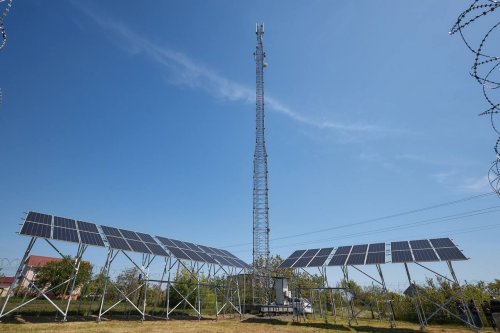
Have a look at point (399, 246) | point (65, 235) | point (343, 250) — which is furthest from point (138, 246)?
point (399, 246)

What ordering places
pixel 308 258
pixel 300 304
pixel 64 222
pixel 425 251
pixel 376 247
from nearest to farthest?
pixel 64 222, pixel 425 251, pixel 376 247, pixel 300 304, pixel 308 258

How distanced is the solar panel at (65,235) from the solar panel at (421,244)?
75.2 ft

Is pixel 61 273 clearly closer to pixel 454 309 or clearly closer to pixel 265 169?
pixel 265 169

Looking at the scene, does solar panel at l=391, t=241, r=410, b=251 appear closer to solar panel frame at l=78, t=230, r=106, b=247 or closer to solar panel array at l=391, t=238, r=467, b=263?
solar panel array at l=391, t=238, r=467, b=263

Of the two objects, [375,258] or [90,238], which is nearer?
[90,238]

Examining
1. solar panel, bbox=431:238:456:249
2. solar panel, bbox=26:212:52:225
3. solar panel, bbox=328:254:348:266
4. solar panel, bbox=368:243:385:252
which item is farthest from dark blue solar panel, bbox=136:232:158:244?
solar panel, bbox=431:238:456:249

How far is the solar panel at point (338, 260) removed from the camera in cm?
2106

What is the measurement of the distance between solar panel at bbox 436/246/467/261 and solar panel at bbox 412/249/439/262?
1.25 feet

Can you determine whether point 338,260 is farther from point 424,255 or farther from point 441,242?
point 441,242

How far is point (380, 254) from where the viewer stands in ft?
66.0

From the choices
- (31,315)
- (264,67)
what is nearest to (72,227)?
(31,315)

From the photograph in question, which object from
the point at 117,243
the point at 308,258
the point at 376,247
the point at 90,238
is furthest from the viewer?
the point at 308,258

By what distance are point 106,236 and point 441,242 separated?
78.2 feet

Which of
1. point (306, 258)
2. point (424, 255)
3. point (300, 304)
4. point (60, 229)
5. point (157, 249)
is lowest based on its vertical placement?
point (300, 304)
